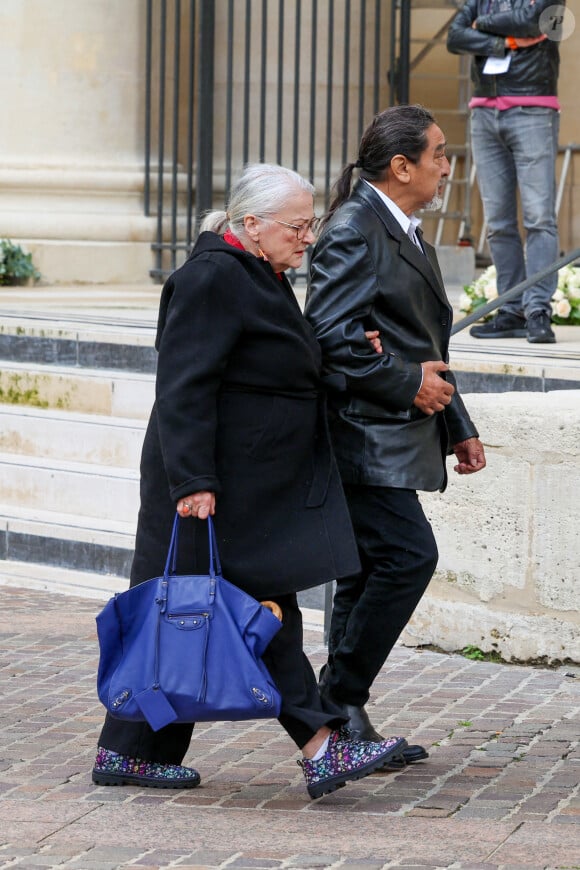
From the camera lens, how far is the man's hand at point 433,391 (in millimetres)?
4352

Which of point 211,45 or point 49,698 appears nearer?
point 49,698

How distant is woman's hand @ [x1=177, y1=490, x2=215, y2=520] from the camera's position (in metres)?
4.07

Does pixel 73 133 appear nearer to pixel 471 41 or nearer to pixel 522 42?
pixel 471 41

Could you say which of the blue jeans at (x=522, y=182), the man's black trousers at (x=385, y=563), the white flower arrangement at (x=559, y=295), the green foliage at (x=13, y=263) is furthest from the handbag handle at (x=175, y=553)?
the green foliage at (x=13, y=263)

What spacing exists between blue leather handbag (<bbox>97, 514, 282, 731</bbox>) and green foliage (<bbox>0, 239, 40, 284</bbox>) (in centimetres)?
748

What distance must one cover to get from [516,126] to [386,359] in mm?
3823

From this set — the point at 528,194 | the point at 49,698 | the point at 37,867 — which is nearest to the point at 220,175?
the point at 528,194

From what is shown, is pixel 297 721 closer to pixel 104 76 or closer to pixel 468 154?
pixel 104 76

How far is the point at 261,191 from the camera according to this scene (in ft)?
13.6

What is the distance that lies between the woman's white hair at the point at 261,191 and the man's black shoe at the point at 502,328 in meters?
3.88

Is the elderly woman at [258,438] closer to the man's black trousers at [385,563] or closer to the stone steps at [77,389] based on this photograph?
the man's black trousers at [385,563]

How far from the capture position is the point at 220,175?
464 inches

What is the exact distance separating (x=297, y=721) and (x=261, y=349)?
36.8 inches

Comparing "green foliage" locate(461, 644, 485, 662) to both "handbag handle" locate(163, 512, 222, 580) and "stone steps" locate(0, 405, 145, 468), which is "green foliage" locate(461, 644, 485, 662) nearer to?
"handbag handle" locate(163, 512, 222, 580)
